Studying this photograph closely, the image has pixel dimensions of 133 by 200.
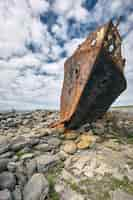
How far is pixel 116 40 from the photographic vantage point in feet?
18.2

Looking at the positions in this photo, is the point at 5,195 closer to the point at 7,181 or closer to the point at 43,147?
the point at 7,181

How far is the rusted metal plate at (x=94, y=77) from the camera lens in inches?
197

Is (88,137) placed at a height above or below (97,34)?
below

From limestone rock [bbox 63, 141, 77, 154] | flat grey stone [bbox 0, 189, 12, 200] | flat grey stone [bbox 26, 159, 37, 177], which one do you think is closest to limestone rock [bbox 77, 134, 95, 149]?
limestone rock [bbox 63, 141, 77, 154]

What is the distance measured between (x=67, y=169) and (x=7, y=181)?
130cm

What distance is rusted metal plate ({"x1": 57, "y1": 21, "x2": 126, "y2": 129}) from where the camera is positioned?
197 inches

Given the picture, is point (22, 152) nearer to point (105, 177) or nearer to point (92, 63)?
point (105, 177)

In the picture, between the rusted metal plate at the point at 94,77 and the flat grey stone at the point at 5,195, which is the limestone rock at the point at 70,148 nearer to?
the rusted metal plate at the point at 94,77

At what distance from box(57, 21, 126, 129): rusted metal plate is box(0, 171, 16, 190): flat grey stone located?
277 cm

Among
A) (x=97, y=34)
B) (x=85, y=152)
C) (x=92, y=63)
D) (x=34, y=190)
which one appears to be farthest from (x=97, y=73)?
(x=34, y=190)

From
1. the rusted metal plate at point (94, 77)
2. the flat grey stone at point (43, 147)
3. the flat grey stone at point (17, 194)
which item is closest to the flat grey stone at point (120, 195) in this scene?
the flat grey stone at point (17, 194)

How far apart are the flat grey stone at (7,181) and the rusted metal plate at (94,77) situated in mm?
2768

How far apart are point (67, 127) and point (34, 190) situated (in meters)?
3.21

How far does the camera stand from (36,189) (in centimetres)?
280
